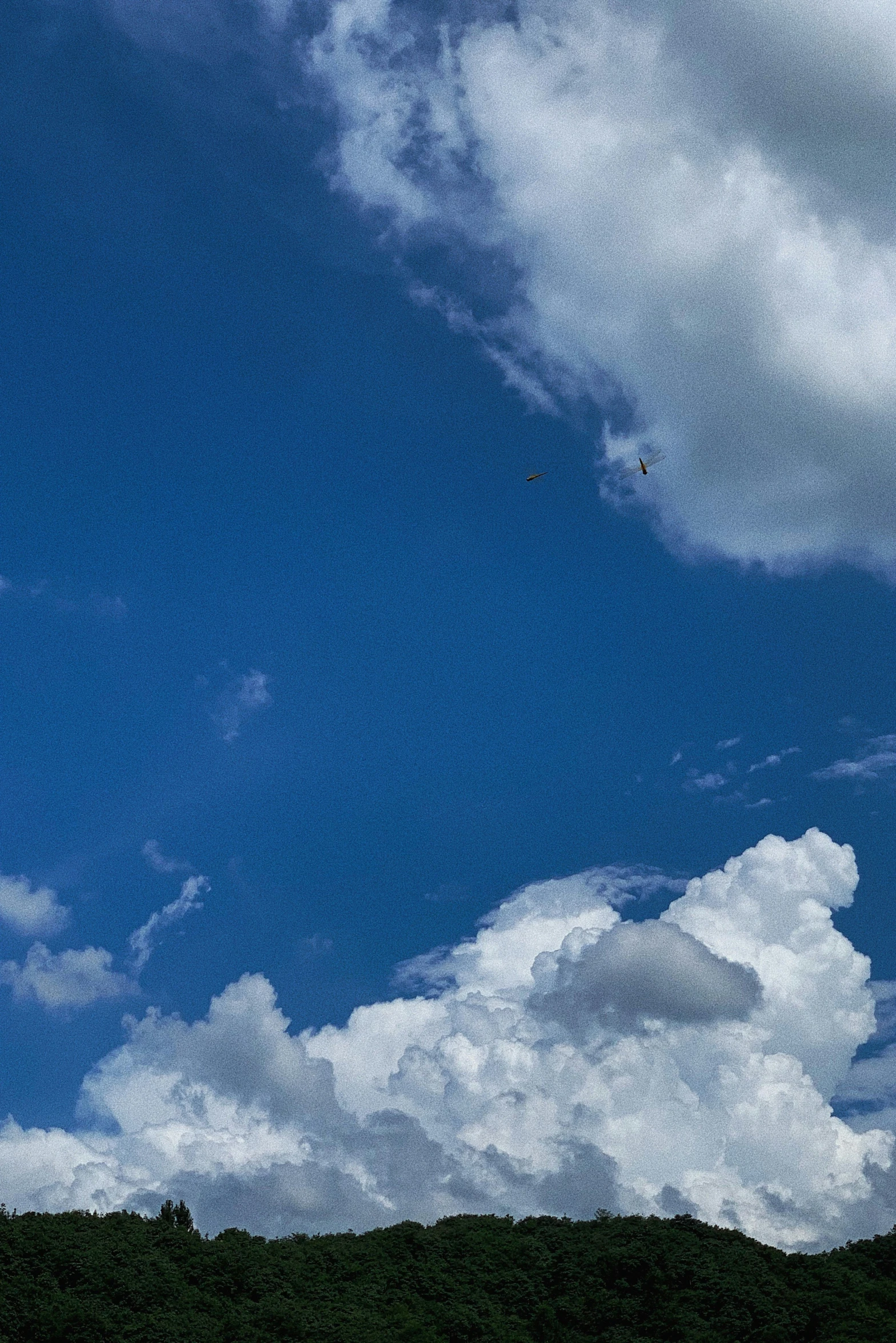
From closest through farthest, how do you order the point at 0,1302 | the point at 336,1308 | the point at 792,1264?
the point at 0,1302 < the point at 336,1308 < the point at 792,1264

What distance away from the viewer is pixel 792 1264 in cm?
6456

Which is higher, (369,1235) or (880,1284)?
(369,1235)

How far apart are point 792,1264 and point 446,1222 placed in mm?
18876

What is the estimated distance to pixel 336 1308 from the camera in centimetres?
5834

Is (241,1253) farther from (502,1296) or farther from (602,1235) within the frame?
(602,1235)

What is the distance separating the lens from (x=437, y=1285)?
202 feet

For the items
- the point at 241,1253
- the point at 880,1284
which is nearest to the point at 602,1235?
the point at 880,1284

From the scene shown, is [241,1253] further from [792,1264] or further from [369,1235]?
[792,1264]

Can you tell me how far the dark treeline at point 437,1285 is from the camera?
54844mm

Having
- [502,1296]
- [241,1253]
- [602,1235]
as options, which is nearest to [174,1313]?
[241,1253]

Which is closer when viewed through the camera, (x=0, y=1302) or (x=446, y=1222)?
(x=0, y=1302)

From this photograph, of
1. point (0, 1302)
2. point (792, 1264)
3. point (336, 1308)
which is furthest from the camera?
point (792, 1264)

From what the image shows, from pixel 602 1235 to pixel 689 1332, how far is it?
9.69 metres

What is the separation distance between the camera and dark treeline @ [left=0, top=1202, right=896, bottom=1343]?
54.8 metres
